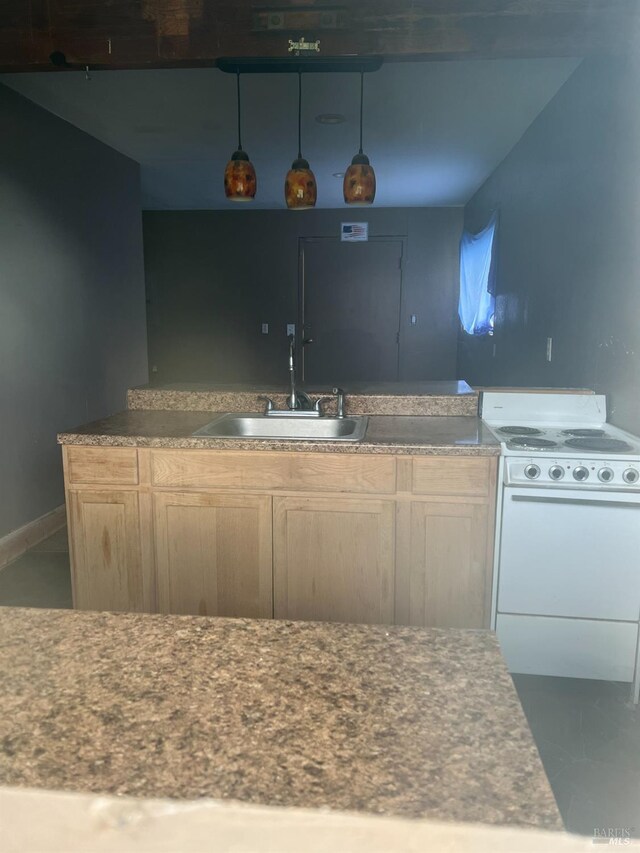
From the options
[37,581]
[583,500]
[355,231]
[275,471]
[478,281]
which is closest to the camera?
[583,500]

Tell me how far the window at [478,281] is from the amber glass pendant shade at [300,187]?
275 centimetres

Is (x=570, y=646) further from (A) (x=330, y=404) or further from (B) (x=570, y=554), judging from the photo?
(A) (x=330, y=404)

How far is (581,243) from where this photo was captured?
2689 millimetres

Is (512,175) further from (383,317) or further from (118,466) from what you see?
(118,466)

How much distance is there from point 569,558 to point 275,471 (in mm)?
975

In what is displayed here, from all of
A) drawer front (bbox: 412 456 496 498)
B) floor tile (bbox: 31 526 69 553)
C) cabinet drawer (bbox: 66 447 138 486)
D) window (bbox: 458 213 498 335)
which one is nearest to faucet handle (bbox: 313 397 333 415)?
drawer front (bbox: 412 456 496 498)

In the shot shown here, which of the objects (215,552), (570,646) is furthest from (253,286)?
(570,646)

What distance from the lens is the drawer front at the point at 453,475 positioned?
79.5 inches

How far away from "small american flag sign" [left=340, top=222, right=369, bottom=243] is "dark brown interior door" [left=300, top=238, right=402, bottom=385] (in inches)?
2.4

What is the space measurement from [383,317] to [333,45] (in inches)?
170

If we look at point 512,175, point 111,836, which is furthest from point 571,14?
point 111,836

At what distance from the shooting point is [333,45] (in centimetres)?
225

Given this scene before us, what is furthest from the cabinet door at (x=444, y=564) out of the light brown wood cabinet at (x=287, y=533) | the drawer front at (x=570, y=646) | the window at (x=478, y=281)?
the window at (x=478, y=281)

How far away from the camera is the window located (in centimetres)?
462
